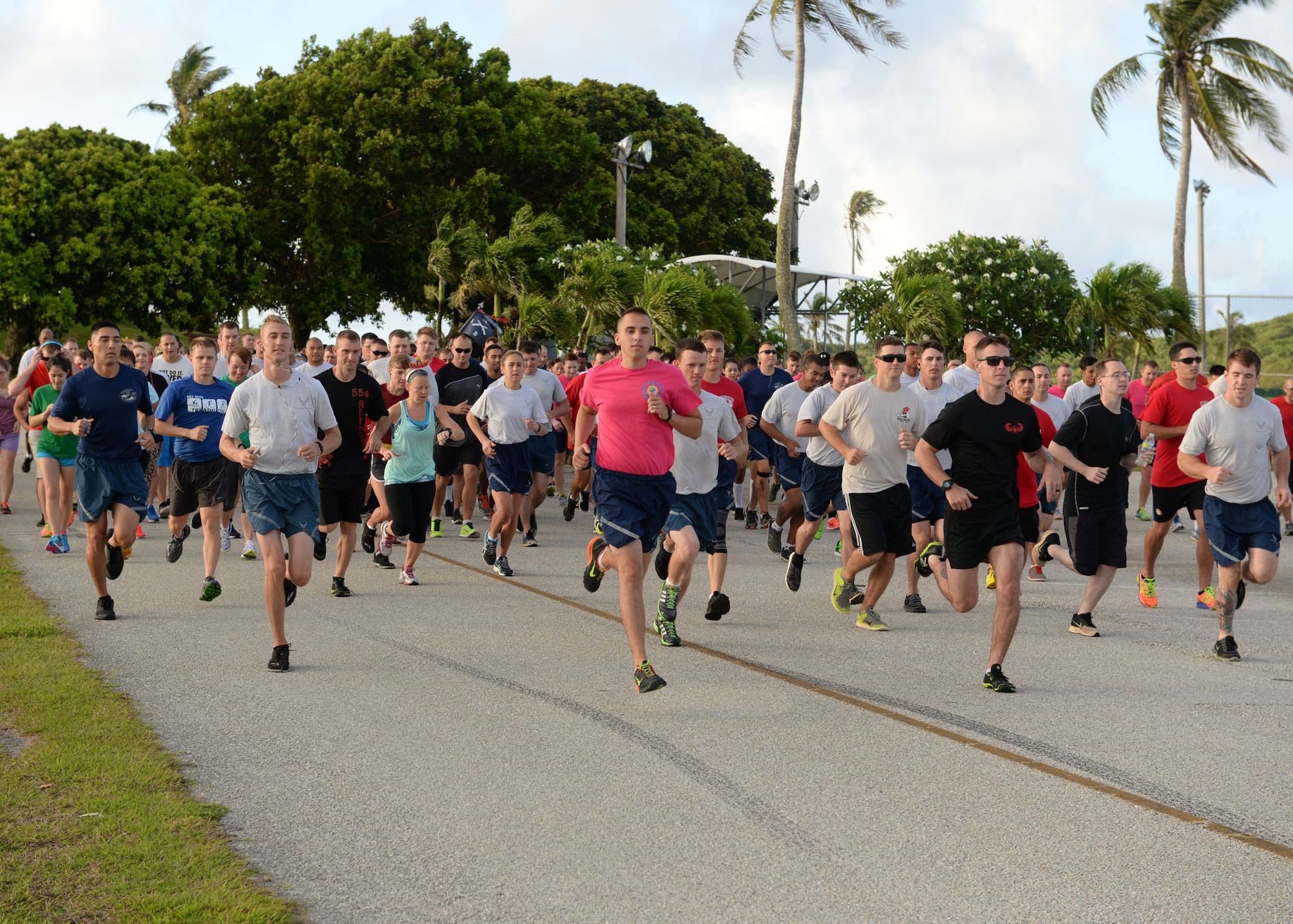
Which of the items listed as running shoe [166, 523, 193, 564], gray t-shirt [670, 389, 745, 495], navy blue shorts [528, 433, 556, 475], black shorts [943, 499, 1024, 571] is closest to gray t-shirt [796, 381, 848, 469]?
gray t-shirt [670, 389, 745, 495]

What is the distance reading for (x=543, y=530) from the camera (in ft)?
50.4

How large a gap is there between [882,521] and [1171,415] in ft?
9.22

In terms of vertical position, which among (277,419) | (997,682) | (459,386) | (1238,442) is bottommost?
(997,682)

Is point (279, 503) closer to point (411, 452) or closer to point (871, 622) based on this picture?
point (411, 452)

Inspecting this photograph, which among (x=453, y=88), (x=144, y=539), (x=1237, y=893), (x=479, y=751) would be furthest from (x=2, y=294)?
(x=1237, y=893)

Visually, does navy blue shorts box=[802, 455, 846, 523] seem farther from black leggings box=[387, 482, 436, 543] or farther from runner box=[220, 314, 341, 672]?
runner box=[220, 314, 341, 672]

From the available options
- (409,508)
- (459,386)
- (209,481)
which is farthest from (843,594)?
(459,386)

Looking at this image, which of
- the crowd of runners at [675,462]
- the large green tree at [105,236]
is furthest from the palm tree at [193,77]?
the crowd of runners at [675,462]

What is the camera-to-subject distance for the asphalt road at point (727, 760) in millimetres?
4168

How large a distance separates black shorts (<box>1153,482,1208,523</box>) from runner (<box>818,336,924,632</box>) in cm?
242

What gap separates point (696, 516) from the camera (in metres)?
8.70

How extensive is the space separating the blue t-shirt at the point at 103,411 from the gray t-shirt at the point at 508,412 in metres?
3.50

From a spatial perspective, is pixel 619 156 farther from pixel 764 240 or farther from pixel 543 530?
pixel 764 240

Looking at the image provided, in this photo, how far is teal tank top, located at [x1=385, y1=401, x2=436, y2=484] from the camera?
1084cm
